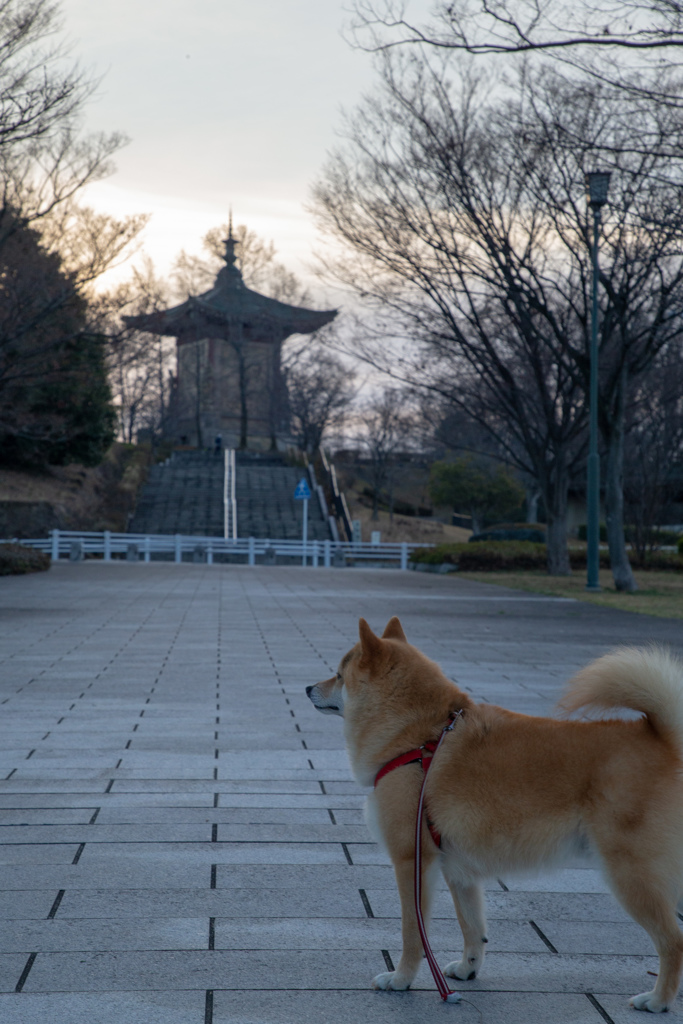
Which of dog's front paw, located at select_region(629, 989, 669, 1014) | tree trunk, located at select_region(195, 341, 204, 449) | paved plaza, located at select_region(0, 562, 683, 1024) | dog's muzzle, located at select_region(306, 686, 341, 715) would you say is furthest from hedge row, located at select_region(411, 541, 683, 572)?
tree trunk, located at select_region(195, 341, 204, 449)

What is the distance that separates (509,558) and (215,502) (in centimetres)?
1681

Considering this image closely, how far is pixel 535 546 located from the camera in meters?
28.9

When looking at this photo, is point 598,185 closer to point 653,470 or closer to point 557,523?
point 557,523

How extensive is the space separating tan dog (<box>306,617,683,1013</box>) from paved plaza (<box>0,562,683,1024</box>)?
233 mm

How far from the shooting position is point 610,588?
20.3m

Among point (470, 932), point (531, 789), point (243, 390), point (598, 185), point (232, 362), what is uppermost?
point (232, 362)

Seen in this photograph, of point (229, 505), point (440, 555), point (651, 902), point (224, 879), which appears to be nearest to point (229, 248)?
point (229, 505)

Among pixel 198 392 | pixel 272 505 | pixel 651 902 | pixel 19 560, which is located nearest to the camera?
pixel 651 902

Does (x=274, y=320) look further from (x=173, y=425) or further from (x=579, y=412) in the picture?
(x=579, y=412)

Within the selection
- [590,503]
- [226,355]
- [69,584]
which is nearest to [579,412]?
[590,503]

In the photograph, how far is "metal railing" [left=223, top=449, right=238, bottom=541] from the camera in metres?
37.4

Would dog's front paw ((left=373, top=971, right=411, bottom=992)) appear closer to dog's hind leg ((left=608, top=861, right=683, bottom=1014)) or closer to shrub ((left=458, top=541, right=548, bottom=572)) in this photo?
dog's hind leg ((left=608, top=861, right=683, bottom=1014))

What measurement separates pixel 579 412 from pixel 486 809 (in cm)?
2177

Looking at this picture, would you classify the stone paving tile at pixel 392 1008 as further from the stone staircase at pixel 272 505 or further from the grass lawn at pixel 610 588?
the stone staircase at pixel 272 505
